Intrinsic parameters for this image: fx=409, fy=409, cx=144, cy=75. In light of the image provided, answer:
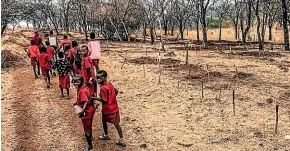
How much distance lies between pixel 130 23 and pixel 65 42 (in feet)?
87.0

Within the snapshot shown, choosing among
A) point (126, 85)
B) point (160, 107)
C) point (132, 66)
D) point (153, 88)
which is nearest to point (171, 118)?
point (160, 107)

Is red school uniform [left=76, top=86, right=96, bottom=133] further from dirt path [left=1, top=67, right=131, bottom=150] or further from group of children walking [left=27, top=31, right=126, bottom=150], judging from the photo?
dirt path [left=1, top=67, right=131, bottom=150]

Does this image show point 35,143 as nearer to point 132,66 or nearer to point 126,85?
point 126,85

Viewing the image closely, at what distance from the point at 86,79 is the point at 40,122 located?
5.30 ft

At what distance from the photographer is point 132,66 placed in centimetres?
1786

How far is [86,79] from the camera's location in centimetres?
1049

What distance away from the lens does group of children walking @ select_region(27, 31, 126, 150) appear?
7.30m

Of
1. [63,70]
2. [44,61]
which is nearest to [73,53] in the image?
[63,70]

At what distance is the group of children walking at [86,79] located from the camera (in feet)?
24.0

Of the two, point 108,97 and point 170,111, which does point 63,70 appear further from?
point 108,97

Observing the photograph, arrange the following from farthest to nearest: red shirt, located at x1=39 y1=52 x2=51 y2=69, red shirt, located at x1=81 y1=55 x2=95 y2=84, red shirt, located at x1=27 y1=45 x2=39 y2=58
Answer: red shirt, located at x1=27 y1=45 x2=39 y2=58, red shirt, located at x1=39 y1=52 x2=51 y2=69, red shirt, located at x1=81 y1=55 x2=95 y2=84

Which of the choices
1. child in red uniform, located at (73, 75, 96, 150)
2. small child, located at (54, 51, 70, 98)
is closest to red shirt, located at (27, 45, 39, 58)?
small child, located at (54, 51, 70, 98)

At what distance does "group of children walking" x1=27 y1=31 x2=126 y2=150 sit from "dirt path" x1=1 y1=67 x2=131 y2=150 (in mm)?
515

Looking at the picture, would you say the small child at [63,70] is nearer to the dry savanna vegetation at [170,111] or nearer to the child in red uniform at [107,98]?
the dry savanna vegetation at [170,111]
